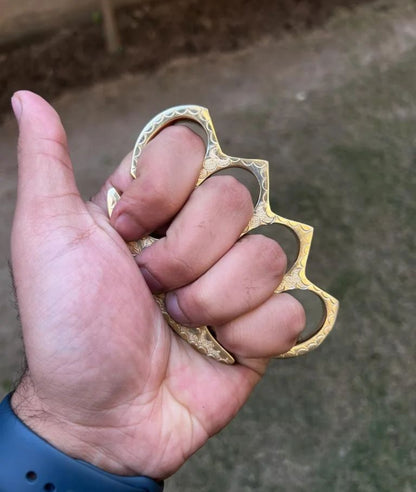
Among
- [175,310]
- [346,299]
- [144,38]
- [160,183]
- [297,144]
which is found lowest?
[346,299]

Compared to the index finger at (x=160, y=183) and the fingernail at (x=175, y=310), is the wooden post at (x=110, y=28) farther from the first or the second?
the fingernail at (x=175, y=310)

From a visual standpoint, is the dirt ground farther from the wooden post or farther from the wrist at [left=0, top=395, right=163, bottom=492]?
the wrist at [left=0, top=395, right=163, bottom=492]

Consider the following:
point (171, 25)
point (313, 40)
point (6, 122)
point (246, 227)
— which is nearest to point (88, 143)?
point (6, 122)

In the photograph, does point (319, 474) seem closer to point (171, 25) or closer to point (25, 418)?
point (25, 418)

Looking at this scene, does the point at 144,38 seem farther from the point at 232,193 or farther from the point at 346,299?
the point at 232,193

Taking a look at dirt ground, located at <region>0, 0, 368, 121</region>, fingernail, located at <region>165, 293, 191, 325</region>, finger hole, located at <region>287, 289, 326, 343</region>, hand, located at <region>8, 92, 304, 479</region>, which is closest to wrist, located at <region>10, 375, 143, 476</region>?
hand, located at <region>8, 92, 304, 479</region>

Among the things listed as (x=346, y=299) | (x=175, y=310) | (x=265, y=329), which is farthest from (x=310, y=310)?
(x=346, y=299)
